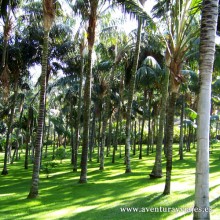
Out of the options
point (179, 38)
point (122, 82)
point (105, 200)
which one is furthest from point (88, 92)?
point (122, 82)

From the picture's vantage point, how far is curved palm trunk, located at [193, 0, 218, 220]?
6.47m

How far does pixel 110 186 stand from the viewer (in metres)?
16.2

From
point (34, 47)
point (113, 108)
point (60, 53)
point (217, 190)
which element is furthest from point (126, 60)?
point (217, 190)

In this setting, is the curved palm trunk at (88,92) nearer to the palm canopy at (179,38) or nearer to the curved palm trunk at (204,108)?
the palm canopy at (179,38)

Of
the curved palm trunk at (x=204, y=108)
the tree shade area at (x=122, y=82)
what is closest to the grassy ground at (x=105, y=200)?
the tree shade area at (x=122, y=82)

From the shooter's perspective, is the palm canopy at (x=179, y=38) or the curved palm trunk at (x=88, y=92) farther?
the curved palm trunk at (x=88, y=92)

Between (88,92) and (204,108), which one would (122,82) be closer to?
(88,92)

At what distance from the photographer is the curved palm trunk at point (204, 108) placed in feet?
21.2

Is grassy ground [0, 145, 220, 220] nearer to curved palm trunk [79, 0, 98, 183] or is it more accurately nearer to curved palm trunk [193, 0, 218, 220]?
curved palm trunk [79, 0, 98, 183]

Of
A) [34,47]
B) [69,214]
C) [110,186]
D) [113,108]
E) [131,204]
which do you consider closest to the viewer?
[69,214]

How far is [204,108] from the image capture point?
6691 mm

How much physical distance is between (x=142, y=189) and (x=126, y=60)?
41.8ft

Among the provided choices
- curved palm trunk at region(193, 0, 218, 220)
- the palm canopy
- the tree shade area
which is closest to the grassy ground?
the tree shade area

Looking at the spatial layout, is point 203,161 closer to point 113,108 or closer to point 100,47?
point 100,47
